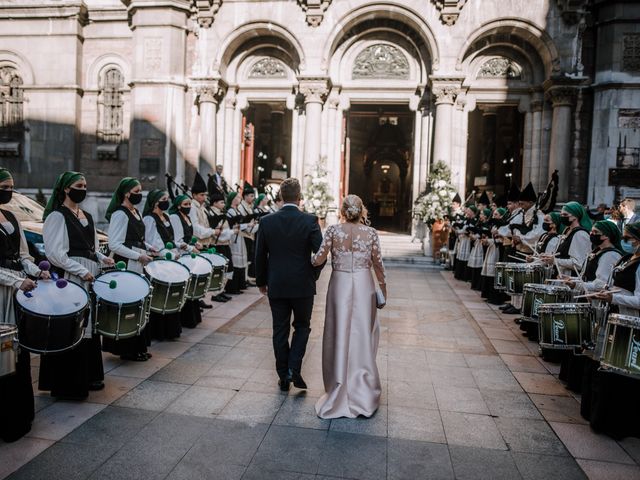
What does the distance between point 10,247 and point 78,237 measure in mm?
762

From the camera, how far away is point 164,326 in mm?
6691

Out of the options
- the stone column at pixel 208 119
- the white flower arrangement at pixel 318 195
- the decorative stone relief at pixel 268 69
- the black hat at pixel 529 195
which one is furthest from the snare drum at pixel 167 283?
the decorative stone relief at pixel 268 69

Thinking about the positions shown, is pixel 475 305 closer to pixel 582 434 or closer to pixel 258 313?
pixel 258 313

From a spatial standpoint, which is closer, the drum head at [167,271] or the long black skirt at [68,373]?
the long black skirt at [68,373]

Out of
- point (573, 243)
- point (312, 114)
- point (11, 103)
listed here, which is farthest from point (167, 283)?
point (11, 103)

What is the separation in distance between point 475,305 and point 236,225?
506cm

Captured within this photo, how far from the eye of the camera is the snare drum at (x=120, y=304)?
15.0ft

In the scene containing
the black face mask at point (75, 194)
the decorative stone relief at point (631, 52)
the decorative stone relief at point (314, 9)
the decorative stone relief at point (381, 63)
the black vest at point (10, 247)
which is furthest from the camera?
the decorative stone relief at point (381, 63)

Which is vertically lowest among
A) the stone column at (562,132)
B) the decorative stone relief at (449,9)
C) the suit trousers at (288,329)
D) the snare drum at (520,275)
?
the suit trousers at (288,329)

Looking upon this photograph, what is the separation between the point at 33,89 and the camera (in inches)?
721

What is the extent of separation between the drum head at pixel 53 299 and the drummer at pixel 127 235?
60.8 inches

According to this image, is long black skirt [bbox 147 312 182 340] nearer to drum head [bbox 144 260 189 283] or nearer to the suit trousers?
drum head [bbox 144 260 189 283]

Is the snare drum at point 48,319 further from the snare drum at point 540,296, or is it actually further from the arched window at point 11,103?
the arched window at point 11,103

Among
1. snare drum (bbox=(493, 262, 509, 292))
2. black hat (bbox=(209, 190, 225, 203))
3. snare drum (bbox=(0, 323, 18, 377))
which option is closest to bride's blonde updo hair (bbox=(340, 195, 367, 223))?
snare drum (bbox=(0, 323, 18, 377))
